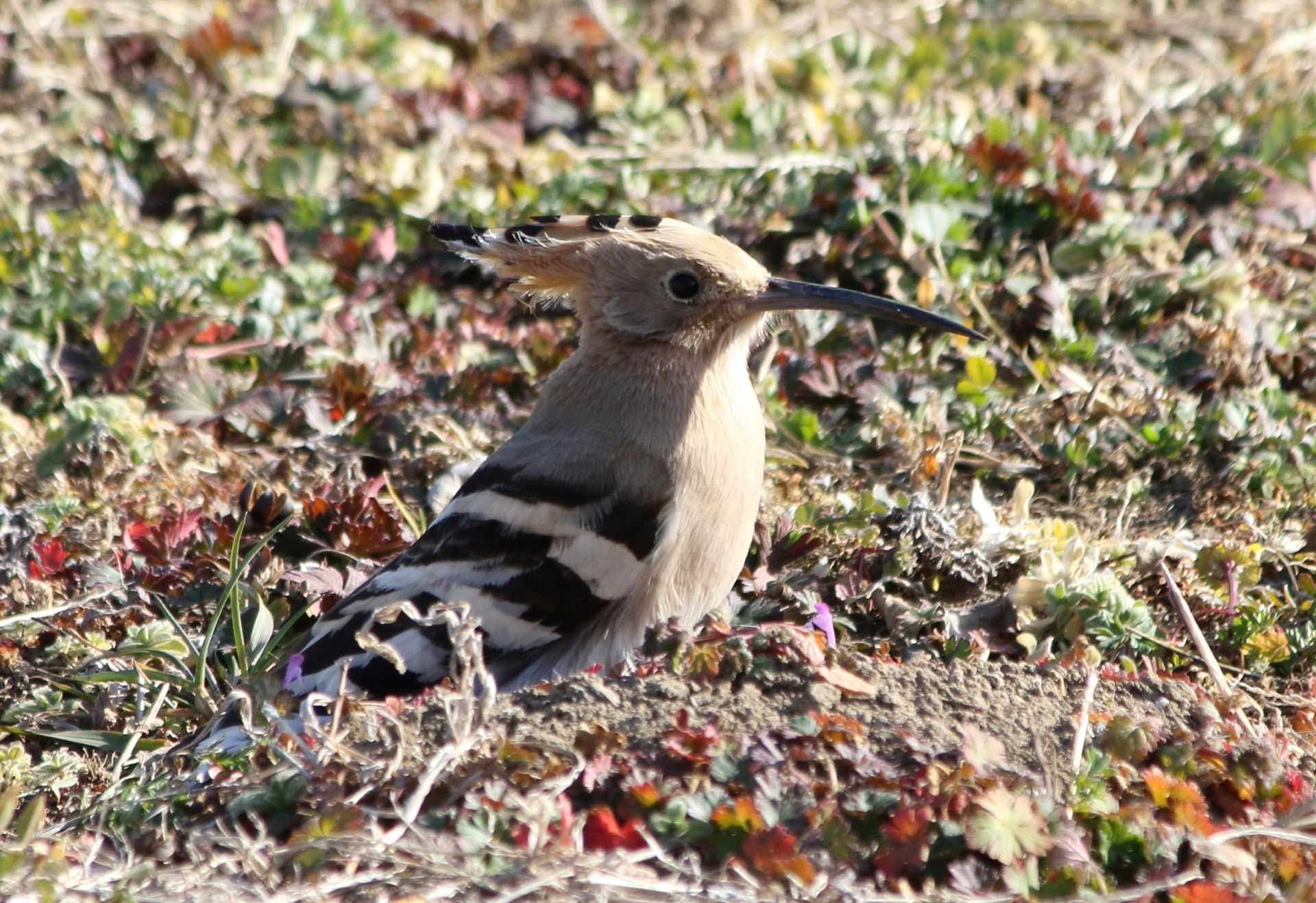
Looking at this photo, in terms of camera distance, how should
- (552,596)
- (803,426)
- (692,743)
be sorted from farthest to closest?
1. (803,426)
2. (552,596)
3. (692,743)

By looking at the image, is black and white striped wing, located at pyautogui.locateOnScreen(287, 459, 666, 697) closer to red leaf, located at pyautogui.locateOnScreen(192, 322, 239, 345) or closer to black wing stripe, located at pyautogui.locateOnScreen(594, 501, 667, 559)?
black wing stripe, located at pyautogui.locateOnScreen(594, 501, 667, 559)

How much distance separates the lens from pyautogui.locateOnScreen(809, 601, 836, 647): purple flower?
8.89 feet

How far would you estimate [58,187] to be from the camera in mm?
4840

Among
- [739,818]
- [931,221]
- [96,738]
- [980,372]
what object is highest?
[931,221]

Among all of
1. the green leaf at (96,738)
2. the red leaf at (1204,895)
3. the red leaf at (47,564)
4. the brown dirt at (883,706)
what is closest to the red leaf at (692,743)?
the brown dirt at (883,706)

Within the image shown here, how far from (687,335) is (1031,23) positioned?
2.87 metres

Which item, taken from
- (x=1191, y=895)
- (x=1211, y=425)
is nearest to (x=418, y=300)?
(x=1211, y=425)

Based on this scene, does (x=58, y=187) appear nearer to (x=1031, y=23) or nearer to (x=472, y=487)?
(x=472, y=487)

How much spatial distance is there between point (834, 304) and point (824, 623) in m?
0.74

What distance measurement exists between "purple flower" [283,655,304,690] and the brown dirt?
1.28 ft

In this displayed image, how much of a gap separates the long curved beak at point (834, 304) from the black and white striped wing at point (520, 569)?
17.8 inches

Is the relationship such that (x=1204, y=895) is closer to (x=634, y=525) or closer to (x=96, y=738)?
(x=634, y=525)

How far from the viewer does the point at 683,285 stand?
10.3 ft

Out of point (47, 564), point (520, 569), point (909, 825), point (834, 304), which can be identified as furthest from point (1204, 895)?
point (47, 564)
